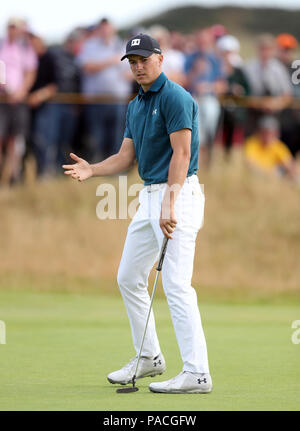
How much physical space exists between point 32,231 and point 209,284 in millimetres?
3171

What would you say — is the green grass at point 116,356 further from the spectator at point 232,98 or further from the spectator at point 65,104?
the spectator at point 232,98

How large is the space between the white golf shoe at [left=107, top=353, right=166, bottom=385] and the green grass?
87 millimetres

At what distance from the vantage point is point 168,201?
6.10 metres

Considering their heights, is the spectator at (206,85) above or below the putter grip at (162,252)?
above

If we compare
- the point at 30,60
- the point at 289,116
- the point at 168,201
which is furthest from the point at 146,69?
the point at 289,116

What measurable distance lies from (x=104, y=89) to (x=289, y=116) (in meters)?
3.16

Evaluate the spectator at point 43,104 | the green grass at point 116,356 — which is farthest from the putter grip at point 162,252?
the spectator at point 43,104

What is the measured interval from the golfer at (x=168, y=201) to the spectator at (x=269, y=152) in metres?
9.51

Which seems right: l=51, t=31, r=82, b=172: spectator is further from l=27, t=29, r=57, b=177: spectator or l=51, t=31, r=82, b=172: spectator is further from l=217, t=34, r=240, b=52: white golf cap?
l=217, t=34, r=240, b=52: white golf cap

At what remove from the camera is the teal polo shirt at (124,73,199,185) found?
6.08 metres

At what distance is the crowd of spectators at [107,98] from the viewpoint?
49.2ft

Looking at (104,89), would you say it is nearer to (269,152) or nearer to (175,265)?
(269,152)

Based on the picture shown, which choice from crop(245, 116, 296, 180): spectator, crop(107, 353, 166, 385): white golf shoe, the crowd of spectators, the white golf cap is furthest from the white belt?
the white golf cap

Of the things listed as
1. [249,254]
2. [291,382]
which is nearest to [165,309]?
[249,254]
